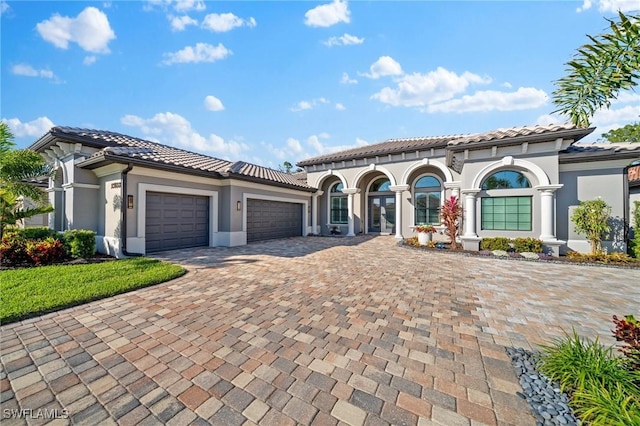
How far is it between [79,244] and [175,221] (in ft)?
9.40

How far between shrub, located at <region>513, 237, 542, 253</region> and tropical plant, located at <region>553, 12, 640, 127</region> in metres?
7.07

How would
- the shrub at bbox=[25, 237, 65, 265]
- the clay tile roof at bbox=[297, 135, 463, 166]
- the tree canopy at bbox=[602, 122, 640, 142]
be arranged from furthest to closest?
the tree canopy at bbox=[602, 122, 640, 142]
the clay tile roof at bbox=[297, 135, 463, 166]
the shrub at bbox=[25, 237, 65, 265]

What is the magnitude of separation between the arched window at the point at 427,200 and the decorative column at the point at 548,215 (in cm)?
545

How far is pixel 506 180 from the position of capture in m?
9.73

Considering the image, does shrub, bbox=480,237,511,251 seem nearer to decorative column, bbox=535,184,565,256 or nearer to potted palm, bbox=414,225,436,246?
decorative column, bbox=535,184,565,256

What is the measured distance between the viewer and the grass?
176 centimetres

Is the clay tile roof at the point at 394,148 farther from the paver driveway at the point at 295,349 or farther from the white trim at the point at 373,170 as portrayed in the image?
the paver driveway at the point at 295,349

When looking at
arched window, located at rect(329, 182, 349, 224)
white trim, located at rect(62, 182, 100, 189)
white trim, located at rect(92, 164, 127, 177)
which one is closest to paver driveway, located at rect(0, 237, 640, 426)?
white trim, located at rect(92, 164, 127, 177)

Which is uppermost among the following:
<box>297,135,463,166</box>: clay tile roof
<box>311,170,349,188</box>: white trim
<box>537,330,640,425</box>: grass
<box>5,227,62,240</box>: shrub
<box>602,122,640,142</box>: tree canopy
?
<box>602,122,640,142</box>: tree canopy

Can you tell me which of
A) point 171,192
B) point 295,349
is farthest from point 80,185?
point 295,349

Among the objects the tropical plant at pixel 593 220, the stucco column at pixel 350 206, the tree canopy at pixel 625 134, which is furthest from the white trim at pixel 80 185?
the tree canopy at pixel 625 134

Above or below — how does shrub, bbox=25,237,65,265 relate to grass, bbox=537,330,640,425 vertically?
above

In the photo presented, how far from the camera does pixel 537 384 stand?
2.31m

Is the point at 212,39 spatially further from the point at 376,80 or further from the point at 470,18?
the point at 470,18
